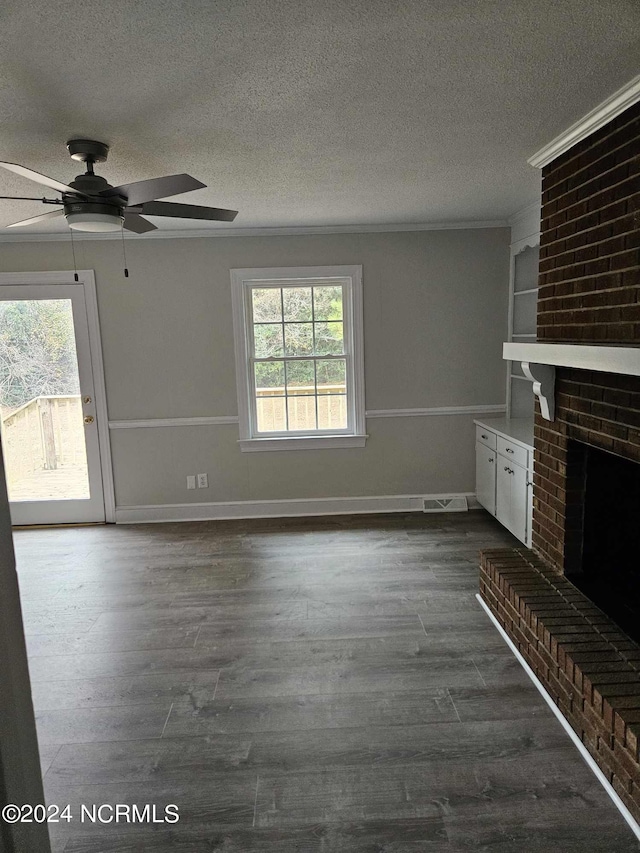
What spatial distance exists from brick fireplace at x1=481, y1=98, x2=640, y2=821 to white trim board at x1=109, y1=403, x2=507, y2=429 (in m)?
1.90

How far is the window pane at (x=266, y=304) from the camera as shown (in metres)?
4.91

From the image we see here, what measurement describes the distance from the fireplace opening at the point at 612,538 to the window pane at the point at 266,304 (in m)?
2.94

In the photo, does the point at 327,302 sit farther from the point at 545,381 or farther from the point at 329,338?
the point at 545,381

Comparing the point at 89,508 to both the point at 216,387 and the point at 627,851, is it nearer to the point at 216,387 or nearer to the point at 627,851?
the point at 216,387

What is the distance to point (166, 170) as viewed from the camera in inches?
118

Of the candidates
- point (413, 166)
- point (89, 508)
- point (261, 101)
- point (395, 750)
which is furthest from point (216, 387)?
point (395, 750)

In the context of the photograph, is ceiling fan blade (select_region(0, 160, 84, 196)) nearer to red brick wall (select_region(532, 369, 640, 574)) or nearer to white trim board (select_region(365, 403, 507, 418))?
red brick wall (select_region(532, 369, 640, 574))

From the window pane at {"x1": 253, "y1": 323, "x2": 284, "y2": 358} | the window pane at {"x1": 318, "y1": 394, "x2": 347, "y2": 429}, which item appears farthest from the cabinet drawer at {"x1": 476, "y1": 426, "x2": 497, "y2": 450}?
the window pane at {"x1": 253, "y1": 323, "x2": 284, "y2": 358}

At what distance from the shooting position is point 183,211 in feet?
8.66

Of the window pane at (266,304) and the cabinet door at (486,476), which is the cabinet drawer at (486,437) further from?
the window pane at (266,304)

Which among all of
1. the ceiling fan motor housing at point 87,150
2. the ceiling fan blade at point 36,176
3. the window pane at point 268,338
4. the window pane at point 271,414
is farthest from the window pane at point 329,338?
the ceiling fan blade at point 36,176

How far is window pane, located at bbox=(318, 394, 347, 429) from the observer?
5.08 metres

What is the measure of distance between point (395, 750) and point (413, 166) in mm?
2797

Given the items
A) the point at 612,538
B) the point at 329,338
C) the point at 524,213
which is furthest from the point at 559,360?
the point at 329,338
